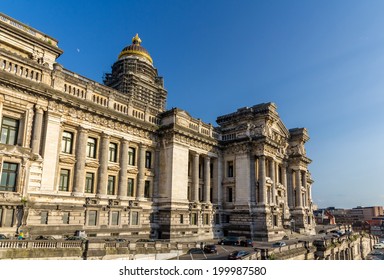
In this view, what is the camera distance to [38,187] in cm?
2980

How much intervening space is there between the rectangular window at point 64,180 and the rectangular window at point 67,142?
2.29 metres

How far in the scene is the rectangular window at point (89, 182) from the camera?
117 feet

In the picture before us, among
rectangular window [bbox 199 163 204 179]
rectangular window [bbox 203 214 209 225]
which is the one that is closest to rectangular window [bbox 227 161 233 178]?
rectangular window [bbox 199 163 204 179]

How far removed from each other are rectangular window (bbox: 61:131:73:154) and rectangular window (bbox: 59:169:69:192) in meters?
2.29

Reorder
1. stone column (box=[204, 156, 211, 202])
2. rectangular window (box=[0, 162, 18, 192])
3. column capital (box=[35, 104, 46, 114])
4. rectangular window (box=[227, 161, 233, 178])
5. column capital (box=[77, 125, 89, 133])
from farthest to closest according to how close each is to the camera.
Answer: rectangular window (box=[227, 161, 233, 178]) < stone column (box=[204, 156, 211, 202]) < column capital (box=[77, 125, 89, 133]) < column capital (box=[35, 104, 46, 114]) < rectangular window (box=[0, 162, 18, 192])

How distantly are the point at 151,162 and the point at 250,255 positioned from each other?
22.1 meters

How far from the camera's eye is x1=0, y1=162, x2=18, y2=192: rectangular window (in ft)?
90.6

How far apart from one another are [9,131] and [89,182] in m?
10.6

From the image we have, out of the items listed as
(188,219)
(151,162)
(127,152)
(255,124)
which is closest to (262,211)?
(188,219)

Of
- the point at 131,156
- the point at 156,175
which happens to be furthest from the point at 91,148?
the point at 156,175

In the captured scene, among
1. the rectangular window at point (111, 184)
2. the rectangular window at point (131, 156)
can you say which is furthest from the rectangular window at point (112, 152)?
the rectangular window at point (131, 156)

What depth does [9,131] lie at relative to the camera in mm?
29328

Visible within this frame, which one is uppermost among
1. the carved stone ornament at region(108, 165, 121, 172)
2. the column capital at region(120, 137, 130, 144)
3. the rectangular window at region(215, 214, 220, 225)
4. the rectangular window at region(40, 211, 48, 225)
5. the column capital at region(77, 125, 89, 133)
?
the column capital at region(77, 125, 89, 133)

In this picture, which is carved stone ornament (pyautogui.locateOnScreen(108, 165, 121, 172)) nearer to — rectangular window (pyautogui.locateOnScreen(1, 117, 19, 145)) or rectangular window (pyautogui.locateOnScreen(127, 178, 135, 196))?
rectangular window (pyautogui.locateOnScreen(127, 178, 135, 196))
